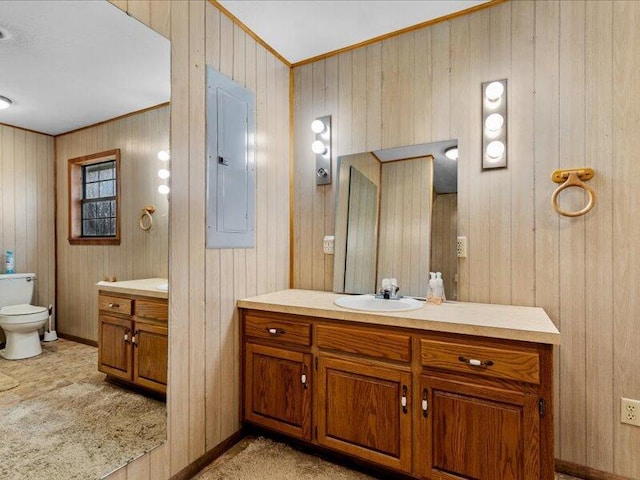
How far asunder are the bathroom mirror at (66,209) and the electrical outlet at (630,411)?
2233 mm

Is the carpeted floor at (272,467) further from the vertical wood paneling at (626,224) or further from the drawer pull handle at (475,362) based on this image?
the drawer pull handle at (475,362)

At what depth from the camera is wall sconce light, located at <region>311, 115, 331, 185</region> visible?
Answer: 2.57m

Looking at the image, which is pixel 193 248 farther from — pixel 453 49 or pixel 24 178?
pixel 453 49

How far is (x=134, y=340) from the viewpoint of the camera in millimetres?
1694

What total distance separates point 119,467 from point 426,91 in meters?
2.52

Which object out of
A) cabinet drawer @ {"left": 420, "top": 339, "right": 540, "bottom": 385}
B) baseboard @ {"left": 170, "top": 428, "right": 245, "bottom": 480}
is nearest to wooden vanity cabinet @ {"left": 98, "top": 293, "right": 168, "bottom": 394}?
baseboard @ {"left": 170, "top": 428, "right": 245, "bottom": 480}

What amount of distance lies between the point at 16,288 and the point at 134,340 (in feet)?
1.75

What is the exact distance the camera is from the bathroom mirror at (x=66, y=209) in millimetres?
1284

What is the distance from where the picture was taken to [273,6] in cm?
204

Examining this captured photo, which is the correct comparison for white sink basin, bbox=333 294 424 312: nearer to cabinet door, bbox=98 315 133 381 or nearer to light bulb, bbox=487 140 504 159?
light bulb, bbox=487 140 504 159

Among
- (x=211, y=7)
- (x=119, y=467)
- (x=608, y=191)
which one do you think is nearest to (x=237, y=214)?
(x=211, y=7)

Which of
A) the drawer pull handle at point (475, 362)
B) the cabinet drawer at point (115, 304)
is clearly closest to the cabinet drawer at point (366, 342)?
the drawer pull handle at point (475, 362)

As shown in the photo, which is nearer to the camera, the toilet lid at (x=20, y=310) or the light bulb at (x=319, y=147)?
the toilet lid at (x=20, y=310)

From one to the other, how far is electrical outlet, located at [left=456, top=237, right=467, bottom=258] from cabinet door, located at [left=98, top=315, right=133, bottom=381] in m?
1.79
